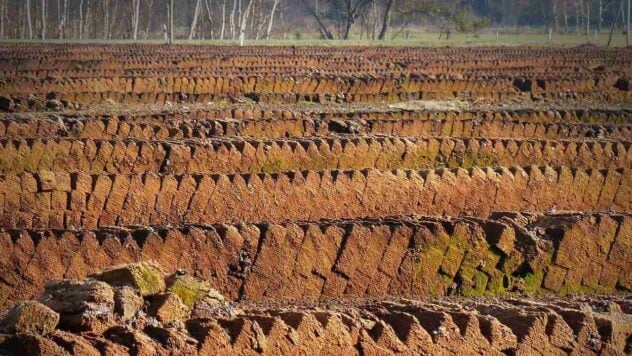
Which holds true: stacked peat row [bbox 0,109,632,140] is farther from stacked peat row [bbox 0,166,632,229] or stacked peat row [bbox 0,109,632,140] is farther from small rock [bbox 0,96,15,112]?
stacked peat row [bbox 0,166,632,229]

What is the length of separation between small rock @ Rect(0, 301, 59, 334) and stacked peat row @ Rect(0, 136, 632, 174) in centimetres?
719

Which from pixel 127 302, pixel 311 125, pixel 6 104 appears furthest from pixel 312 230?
pixel 6 104

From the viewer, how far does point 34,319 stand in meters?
6.54

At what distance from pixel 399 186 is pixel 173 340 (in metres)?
6.52

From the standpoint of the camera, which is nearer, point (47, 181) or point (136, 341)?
point (136, 341)

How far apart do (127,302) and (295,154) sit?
309 inches

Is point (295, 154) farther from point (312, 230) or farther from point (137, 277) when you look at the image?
point (137, 277)

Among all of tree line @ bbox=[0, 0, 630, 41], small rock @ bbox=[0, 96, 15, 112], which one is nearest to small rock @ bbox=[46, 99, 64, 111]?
small rock @ bbox=[0, 96, 15, 112]

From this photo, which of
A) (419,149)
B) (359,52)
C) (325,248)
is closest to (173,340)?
(325,248)

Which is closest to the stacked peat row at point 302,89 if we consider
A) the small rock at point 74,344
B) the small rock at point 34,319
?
the small rock at point 34,319

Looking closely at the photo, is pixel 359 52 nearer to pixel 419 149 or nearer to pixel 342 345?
pixel 419 149

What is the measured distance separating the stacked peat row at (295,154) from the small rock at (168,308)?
21.4 feet

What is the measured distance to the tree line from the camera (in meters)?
60.2

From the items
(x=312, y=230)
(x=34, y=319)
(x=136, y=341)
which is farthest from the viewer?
(x=312, y=230)
